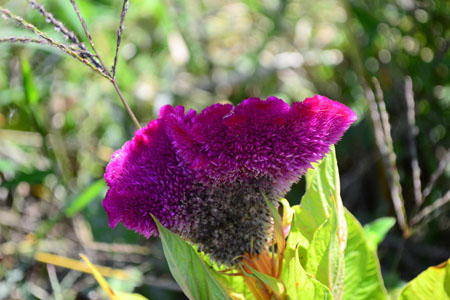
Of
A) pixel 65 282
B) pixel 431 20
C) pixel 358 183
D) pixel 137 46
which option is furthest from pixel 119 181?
pixel 137 46

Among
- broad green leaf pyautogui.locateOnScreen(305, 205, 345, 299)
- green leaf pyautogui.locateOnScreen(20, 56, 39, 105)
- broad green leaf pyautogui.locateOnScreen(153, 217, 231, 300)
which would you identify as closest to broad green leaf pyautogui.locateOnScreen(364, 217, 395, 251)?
broad green leaf pyautogui.locateOnScreen(305, 205, 345, 299)

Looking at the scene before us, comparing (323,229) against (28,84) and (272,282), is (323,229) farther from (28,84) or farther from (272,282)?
(28,84)

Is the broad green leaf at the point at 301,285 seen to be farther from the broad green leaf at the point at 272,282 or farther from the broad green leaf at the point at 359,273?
the broad green leaf at the point at 359,273

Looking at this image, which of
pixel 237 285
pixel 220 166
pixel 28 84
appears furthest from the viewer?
pixel 28 84

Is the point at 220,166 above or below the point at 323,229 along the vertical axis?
above

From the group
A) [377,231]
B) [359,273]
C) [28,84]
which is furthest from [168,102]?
[359,273]

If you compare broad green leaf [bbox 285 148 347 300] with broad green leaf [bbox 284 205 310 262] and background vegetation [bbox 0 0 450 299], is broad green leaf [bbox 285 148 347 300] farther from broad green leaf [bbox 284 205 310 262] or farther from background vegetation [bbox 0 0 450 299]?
background vegetation [bbox 0 0 450 299]

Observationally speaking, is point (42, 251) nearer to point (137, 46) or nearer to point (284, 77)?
point (137, 46)

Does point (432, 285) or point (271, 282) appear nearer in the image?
point (271, 282)
